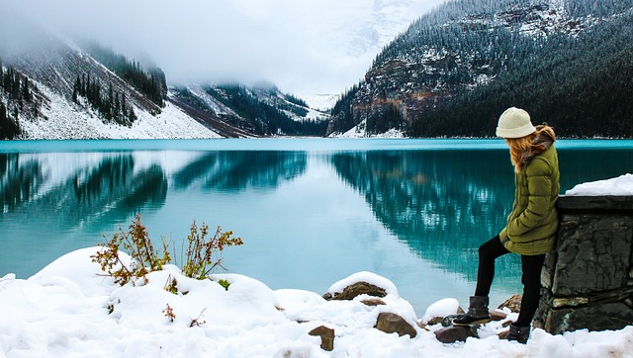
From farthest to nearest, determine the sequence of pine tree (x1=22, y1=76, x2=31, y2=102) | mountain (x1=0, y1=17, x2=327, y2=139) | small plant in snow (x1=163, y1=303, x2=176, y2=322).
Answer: pine tree (x1=22, y1=76, x2=31, y2=102) → mountain (x1=0, y1=17, x2=327, y2=139) → small plant in snow (x1=163, y1=303, x2=176, y2=322)

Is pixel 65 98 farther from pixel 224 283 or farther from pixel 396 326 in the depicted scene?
pixel 396 326

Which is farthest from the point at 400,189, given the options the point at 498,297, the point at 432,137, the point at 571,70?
the point at 432,137

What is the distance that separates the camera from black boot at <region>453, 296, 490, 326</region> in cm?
541

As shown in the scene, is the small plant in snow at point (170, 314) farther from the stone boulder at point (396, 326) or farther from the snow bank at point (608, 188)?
the snow bank at point (608, 188)

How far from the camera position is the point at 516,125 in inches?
199

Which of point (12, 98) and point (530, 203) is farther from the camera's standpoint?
point (12, 98)

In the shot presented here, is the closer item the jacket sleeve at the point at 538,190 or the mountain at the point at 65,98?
the jacket sleeve at the point at 538,190

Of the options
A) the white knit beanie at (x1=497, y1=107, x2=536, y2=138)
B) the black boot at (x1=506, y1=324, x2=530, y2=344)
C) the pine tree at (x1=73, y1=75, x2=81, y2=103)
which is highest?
the pine tree at (x1=73, y1=75, x2=81, y2=103)

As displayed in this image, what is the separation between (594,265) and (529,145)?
1.34 m

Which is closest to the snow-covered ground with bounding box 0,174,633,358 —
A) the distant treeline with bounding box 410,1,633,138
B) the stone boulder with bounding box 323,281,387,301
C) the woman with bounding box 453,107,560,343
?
the woman with bounding box 453,107,560,343

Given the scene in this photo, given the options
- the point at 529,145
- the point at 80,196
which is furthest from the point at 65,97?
the point at 529,145

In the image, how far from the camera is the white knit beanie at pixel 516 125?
499 cm

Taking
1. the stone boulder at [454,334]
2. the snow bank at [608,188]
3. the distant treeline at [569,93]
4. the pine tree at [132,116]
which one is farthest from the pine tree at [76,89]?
the snow bank at [608,188]

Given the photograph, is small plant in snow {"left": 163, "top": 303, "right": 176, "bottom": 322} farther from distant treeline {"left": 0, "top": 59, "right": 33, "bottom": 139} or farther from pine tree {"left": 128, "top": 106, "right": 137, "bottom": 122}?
pine tree {"left": 128, "top": 106, "right": 137, "bottom": 122}
